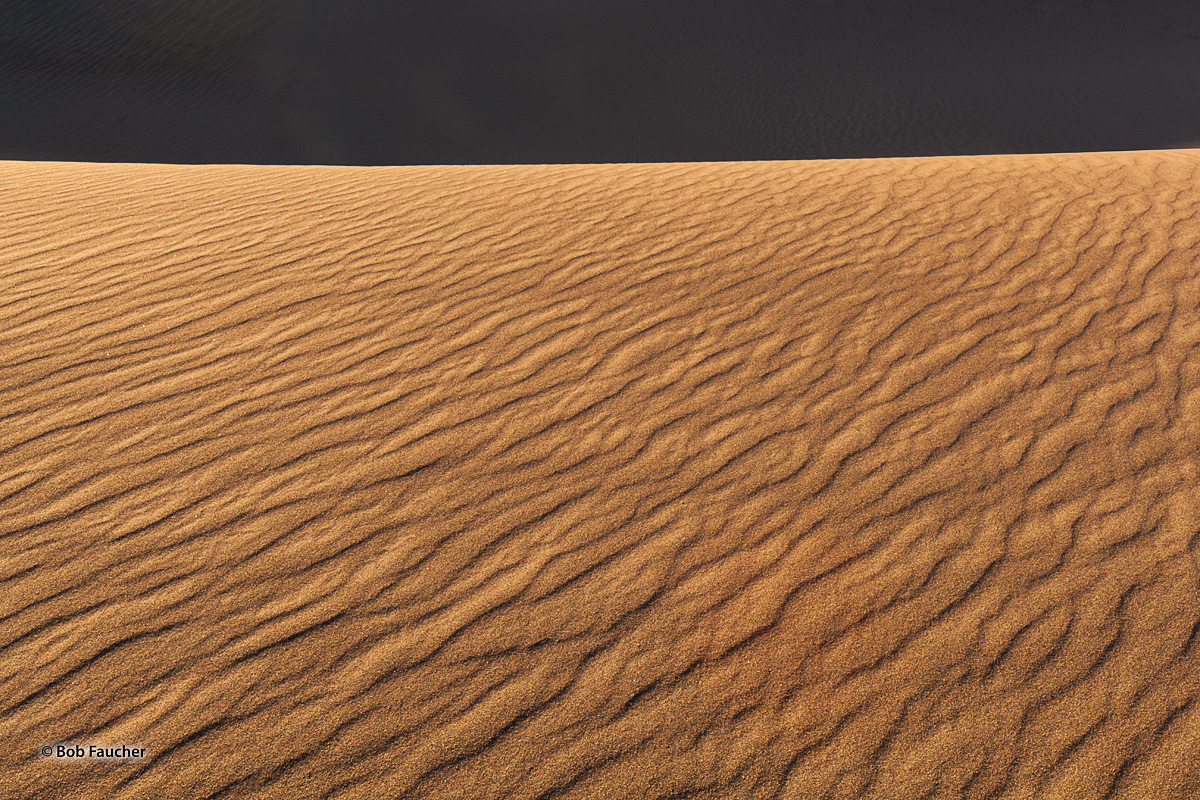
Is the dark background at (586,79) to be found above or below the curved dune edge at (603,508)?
above

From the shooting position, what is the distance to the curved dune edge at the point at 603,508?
101 inches

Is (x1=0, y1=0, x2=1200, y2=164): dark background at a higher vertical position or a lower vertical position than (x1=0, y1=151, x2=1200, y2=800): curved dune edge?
higher

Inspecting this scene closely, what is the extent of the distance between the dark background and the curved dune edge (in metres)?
11.3

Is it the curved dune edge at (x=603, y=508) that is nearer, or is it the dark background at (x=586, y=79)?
the curved dune edge at (x=603, y=508)

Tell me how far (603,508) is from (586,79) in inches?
681

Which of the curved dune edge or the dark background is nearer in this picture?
the curved dune edge

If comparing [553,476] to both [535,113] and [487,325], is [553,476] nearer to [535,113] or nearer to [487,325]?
[487,325]

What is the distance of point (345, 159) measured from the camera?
15961mm

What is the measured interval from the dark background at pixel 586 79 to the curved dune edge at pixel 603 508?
1135 centimetres

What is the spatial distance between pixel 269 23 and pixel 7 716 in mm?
20360

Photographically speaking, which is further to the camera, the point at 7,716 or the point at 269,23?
the point at 269,23

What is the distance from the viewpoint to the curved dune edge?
2.57 metres

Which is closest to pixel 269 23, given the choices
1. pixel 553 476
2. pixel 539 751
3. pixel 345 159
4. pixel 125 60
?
pixel 125 60

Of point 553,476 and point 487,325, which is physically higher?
point 487,325
